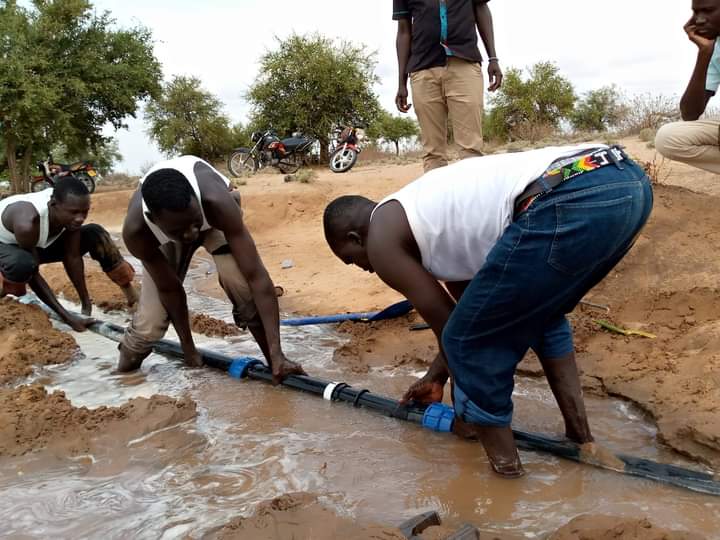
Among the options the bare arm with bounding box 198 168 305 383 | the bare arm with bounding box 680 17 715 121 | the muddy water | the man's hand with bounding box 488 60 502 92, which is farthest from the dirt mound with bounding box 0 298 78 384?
the bare arm with bounding box 680 17 715 121

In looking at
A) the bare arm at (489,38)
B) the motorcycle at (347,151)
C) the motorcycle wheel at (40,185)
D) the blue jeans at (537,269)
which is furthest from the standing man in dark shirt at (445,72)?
the motorcycle wheel at (40,185)

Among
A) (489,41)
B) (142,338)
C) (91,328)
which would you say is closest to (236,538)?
(142,338)

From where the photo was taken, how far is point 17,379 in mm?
4105

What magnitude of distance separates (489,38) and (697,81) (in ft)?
5.59

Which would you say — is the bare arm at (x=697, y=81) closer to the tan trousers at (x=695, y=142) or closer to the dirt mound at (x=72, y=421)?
the tan trousers at (x=695, y=142)

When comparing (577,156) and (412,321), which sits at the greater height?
(577,156)

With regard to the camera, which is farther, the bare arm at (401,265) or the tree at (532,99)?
the tree at (532,99)

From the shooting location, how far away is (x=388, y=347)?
166 inches

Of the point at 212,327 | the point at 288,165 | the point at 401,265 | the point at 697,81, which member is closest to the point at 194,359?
the point at 212,327

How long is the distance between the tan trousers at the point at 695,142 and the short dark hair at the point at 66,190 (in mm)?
3870

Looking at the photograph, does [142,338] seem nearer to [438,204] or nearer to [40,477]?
[40,477]

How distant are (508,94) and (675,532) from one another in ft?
70.6

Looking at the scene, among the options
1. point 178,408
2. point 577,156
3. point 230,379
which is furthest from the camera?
point 230,379

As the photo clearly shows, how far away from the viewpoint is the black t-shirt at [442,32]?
14.8 ft
